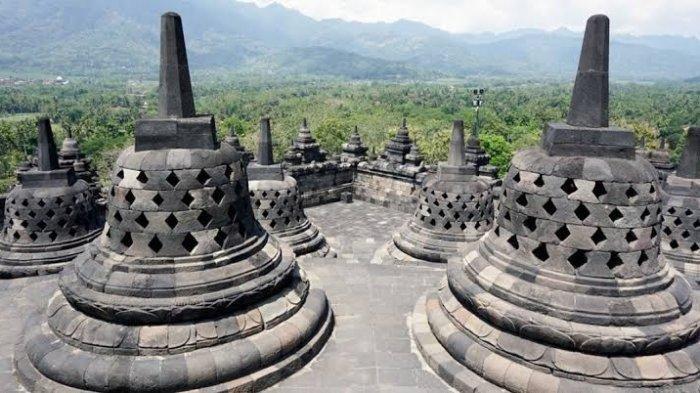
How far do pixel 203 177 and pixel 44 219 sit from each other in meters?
5.70

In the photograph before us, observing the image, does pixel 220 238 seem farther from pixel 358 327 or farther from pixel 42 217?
pixel 42 217

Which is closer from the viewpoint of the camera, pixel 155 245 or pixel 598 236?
pixel 598 236

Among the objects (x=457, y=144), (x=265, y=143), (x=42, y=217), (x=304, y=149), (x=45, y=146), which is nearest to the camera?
(x=45, y=146)

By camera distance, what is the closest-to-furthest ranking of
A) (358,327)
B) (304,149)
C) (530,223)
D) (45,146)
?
1. (530,223)
2. (358,327)
3. (45,146)
4. (304,149)

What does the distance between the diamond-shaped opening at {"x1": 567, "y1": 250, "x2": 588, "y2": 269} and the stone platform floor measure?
179cm

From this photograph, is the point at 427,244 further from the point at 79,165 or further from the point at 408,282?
the point at 79,165

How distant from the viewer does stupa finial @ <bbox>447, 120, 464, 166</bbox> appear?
1056cm

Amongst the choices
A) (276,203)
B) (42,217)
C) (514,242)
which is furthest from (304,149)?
(514,242)

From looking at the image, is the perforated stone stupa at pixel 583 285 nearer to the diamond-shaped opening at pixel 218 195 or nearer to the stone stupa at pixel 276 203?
the diamond-shaped opening at pixel 218 195

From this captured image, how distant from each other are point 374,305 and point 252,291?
83.2 inches

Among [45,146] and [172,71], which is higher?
[172,71]

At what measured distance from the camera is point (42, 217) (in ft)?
29.0

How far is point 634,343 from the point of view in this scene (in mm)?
4344

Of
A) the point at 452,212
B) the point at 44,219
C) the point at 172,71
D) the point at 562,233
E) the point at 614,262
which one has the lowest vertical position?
the point at 452,212
